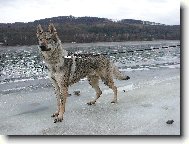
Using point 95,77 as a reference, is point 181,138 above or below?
below

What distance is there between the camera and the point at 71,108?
29.4 feet

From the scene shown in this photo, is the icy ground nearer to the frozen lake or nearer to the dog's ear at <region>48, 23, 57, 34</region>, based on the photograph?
the frozen lake

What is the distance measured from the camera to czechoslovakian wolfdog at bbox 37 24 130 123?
7516 millimetres

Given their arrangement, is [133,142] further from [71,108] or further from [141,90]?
[141,90]

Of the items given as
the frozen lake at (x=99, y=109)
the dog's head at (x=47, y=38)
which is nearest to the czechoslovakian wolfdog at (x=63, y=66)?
the dog's head at (x=47, y=38)

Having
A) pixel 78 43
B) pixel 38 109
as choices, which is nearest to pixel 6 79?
pixel 38 109

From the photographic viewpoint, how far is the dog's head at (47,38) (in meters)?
7.39

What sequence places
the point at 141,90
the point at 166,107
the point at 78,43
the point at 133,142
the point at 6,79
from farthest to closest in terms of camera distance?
the point at 78,43, the point at 6,79, the point at 141,90, the point at 166,107, the point at 133,142

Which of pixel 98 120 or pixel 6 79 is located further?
pixel 6 79

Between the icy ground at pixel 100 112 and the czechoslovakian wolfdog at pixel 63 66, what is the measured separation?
1.37 feet

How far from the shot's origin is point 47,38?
7445 mm

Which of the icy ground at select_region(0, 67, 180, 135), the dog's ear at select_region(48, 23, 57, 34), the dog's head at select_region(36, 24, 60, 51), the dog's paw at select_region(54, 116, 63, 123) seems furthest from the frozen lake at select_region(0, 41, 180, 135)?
→ the dog's ear at select_region(48, 23, 57, 34)

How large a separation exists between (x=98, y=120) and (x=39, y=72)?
9036 mm

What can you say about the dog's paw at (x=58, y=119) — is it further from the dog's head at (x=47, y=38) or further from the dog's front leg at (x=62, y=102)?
the dog's head at (x=47, y=38)
